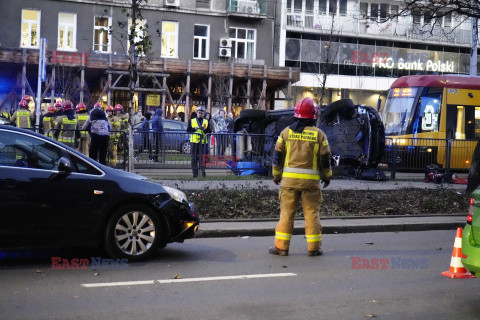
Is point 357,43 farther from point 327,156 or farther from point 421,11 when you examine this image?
point 327,156

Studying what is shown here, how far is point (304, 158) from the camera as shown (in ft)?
29.7

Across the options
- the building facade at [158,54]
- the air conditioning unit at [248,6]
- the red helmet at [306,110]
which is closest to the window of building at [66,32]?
the building facade at [158,54]

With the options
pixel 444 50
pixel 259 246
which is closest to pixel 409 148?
pixel 259 246

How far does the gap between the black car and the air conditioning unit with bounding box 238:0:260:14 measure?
37063mm

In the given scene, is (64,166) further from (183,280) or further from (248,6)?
(248,6)

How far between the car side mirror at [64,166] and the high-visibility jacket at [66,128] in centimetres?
915

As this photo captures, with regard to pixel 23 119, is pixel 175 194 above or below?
below

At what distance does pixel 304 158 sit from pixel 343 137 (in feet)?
36.6

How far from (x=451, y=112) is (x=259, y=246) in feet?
52.9

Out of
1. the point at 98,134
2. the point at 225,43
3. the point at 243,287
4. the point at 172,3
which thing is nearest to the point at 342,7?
the point at 225,43

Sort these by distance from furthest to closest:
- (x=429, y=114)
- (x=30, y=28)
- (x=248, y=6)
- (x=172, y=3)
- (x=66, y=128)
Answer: (x=248, y=6), (x=172, y=3), (x=30, y=28), (x=429, y=114), (x=66, y=128)

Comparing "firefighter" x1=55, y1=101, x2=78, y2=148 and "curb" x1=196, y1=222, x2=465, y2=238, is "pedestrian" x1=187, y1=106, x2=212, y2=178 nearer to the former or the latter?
"firefighter" x1=55, y1=101, x2=78, y2=148

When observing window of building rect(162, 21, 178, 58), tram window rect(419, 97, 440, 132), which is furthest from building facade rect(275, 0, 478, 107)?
tram window rect(419, 97, 440, 132)

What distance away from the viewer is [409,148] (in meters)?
21.5
